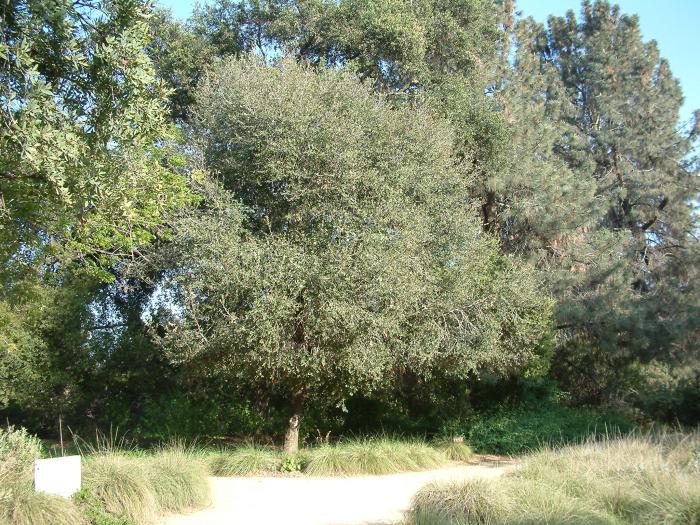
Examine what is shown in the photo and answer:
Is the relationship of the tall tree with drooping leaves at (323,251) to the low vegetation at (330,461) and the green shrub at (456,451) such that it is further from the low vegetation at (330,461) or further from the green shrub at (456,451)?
the green shrub at (456,451)

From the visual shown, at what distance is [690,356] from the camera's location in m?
15.3

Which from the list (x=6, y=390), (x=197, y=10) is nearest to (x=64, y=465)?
(x=6, y=390)

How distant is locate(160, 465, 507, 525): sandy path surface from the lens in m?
8.12

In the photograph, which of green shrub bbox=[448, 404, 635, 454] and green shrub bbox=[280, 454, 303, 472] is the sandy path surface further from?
green shrub bbox=[448, 404, 635, 454]

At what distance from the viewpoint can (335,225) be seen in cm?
1220

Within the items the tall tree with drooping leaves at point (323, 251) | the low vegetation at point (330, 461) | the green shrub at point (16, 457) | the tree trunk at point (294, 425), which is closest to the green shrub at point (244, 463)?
the low vegetation at point (330, 461)

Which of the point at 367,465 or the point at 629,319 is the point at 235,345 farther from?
the point at 629,319

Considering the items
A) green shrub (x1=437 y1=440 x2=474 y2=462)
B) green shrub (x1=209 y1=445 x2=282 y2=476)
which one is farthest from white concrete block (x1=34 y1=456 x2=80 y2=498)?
green shrub (x1=437 y1=440 x2=474 y2=462)

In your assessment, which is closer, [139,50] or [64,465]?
[139,50]

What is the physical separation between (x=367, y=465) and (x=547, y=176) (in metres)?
10.0

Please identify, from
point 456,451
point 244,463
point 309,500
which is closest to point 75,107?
point 309,500

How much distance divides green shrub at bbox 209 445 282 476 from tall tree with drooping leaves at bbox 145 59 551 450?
149 centimetres

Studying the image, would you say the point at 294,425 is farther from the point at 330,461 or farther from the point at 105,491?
the point at 105,491

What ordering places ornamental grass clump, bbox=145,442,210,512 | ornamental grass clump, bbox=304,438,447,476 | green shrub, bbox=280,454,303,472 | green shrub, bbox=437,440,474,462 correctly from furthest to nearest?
1. green shrub, bbox=437,440,474,462
2. green shrub, bbox=280,454,303,472
3. ornamental grass clump, bbox=304,438,447,476
4. ornamental grass clump, bbox=145,442,210,512
